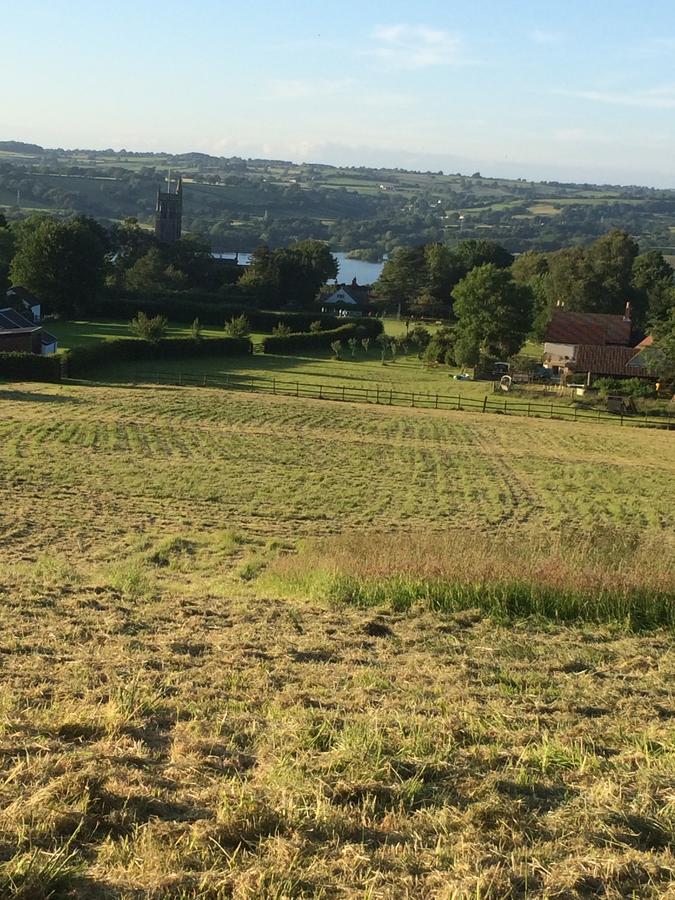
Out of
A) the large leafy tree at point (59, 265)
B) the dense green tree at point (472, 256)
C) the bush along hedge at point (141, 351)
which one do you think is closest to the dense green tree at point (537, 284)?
the dense green tree at point (472, 256)

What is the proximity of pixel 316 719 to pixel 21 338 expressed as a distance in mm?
48087

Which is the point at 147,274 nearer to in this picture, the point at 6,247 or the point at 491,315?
the point at 6,247

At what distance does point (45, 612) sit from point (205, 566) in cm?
509

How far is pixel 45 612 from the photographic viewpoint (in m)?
10.6

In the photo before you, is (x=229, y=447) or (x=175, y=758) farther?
(x=229, y=447)

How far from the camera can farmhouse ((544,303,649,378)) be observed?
5772 centimetres

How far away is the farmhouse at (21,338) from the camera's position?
5041 cm

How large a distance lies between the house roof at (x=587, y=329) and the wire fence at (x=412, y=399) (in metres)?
19.2

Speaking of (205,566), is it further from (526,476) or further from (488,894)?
(526,476)

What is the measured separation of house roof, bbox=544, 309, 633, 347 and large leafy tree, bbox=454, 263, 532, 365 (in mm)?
6070

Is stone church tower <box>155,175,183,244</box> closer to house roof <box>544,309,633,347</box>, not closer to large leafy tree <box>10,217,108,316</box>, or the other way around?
large leafy tree <box>10,217,108,316</box>

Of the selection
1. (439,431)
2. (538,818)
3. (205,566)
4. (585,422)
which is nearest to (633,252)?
(585,422)

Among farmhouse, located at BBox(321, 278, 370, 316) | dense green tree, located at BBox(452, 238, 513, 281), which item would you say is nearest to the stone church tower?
farmhouse, located at BBox(321, 278, 370, 316)

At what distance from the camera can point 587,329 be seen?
68688 mm
